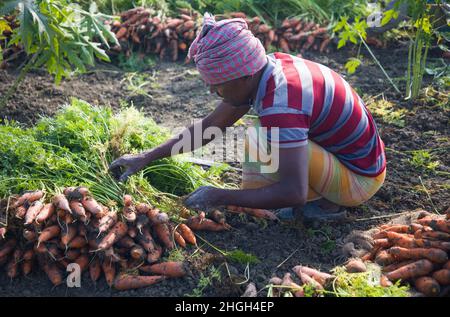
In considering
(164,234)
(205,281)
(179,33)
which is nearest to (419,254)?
(205,281)

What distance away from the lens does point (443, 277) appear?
108 inches

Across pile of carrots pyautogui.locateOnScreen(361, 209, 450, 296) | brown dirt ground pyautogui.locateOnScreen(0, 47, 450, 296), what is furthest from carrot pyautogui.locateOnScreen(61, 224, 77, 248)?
pile of carrots pyautogui.locateOnScreen(361, 209, 450, 296)

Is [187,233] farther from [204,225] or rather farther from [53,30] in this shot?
[53,30]

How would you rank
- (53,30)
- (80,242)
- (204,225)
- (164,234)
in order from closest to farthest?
(80,242)
(164,234)
(204,225)
(53,30)

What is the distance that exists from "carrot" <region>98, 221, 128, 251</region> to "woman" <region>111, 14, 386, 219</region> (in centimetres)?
37

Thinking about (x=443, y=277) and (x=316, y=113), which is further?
(x=316, y=113)

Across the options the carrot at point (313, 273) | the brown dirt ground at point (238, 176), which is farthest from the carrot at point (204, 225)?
the carrot at point (313, 273)

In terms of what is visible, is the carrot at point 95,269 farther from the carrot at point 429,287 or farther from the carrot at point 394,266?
the carrot at point 429,287

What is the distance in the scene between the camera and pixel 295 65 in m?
2.92

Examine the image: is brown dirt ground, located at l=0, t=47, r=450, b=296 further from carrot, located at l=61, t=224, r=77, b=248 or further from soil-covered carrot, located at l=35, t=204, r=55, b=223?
soil-covered carrot, located at l=35, t=204, r=55, b=223

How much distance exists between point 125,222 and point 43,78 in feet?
9.24

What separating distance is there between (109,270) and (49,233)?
36 cm

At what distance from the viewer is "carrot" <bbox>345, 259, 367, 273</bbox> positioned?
292 centimetres
